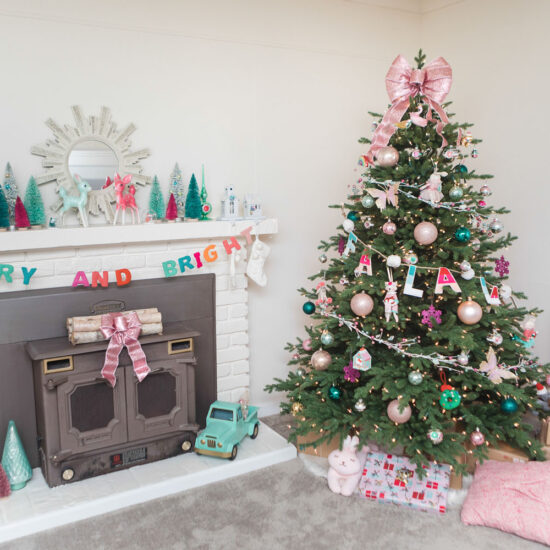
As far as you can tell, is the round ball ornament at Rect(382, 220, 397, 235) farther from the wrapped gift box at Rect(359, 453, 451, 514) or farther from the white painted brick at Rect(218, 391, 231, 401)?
the white painted brick at Rect(218, 391, 231, 401)

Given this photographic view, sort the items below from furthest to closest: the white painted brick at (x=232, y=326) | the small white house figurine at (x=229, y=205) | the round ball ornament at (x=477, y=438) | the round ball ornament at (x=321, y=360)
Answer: the white painted brick at (x=232, y=326) < the small white house figurine at (x=229, y=205) < the round ball ornament at (x=321, y=360) < the round ball ornament at (x=477, y=438)

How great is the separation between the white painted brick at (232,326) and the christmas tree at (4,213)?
120 centimetres

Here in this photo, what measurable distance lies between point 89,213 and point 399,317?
1.56m

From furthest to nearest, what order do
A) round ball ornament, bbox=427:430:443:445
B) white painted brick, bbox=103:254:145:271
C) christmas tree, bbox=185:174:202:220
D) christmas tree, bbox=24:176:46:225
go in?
christmas tree, bbox=185:174:202:220, white painted brick, bbox=103:254:145:271, christmas tree, bbox=24:176:46:225, round ball ornament, bbox=427:430:443:445

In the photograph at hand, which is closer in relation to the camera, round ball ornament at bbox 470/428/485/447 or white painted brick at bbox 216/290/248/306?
round ball ornament at bbox 470/428/485/447

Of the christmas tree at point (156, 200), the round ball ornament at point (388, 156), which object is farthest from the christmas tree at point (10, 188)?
the round ball ornament at point (388, 156)

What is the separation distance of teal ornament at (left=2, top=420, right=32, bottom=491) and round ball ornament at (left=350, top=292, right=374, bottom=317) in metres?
1.62

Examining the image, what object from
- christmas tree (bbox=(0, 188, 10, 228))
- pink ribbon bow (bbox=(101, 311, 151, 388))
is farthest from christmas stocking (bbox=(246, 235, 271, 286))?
christmas tree (bbox=(0, 188, 10, 228))

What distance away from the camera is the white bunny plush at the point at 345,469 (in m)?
2.55

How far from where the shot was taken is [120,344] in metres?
2.57

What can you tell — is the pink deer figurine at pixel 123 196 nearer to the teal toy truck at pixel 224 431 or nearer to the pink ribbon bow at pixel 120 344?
the pink ribbon bow at pixel 120 344

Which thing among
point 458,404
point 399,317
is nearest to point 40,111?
point 399,317

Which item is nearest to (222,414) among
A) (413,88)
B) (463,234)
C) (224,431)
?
(224,431)

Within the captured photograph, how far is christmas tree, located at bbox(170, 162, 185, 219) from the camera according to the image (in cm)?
295
